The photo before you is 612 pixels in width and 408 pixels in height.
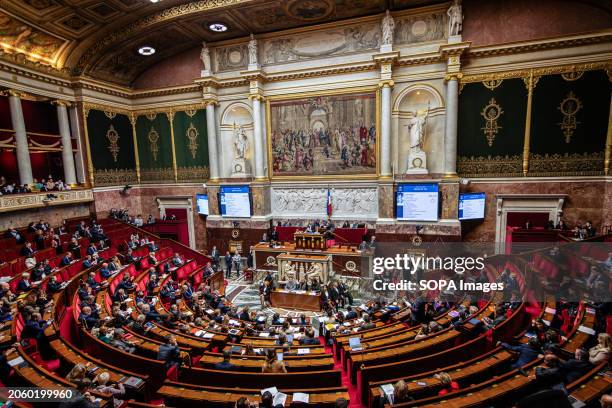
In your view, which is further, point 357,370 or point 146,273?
point 146,273

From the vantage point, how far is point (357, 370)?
19.7ft

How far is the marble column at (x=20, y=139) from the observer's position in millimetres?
14555

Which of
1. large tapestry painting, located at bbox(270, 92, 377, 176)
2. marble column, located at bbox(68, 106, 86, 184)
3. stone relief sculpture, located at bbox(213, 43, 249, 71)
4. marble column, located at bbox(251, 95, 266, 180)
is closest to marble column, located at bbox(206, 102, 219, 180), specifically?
stone relief sculpture, located at bbox(213, 43, 249, 71)

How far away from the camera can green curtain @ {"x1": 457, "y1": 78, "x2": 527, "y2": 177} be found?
47.8 ft

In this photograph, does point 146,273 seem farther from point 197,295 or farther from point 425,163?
point 425,163

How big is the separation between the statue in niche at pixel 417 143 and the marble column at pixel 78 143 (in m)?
18.2

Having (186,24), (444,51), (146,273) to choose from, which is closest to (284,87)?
(186,24)

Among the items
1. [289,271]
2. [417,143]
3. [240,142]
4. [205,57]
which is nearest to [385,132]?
[417,143]

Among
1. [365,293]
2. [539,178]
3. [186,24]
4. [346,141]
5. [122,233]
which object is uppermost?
[186,24]

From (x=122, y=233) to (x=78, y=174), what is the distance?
4.52 metres

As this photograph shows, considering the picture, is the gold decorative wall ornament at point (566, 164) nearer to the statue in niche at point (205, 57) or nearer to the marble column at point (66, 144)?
the statue in niche at point (205, 57)

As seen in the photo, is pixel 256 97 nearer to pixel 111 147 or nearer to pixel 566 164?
pixel 111 147

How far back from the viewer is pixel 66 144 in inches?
677

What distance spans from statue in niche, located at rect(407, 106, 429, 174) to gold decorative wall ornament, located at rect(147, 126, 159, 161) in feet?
51.7
